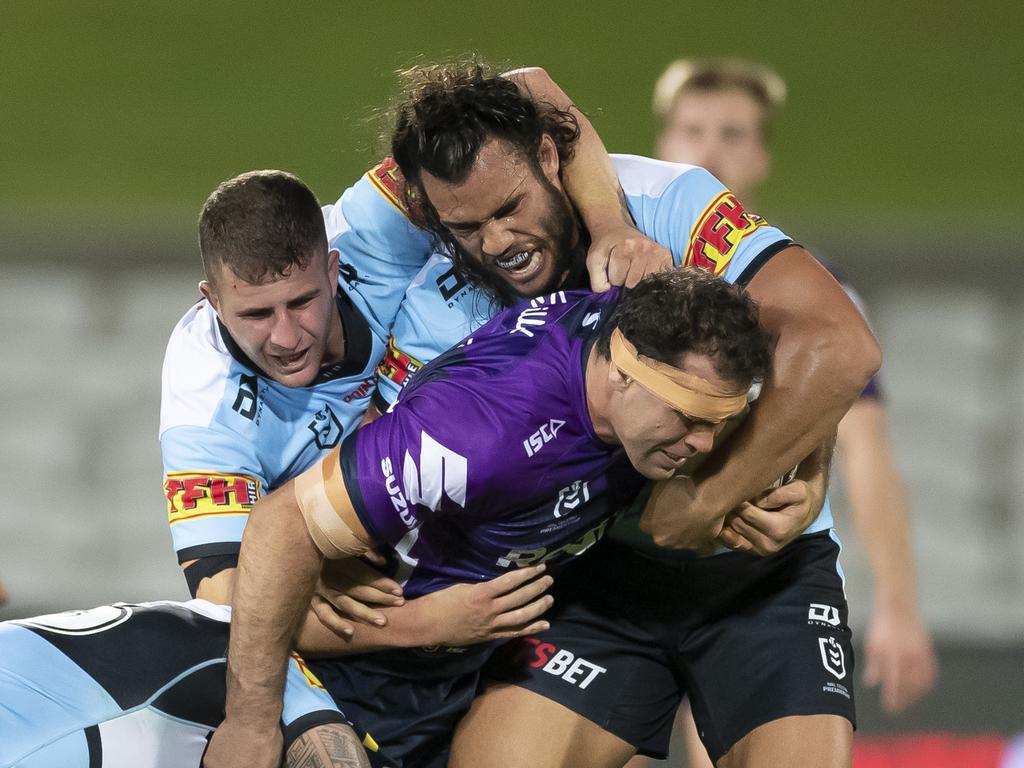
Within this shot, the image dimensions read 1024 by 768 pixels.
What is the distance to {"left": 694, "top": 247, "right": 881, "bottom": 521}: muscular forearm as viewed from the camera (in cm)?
282

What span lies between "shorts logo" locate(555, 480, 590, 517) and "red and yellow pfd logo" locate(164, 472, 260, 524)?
2.63 feet

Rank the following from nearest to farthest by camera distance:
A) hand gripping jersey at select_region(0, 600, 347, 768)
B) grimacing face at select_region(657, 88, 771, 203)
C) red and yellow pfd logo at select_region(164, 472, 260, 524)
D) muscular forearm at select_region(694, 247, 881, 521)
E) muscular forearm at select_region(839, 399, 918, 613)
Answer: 1. hand gripping jersey at select_region(0, 600, 347, 768)
2. muscular forearm at select_region(694, 247, 881, 521)
3. red and yellow pfd logo at select_region(164, 472, 260, 524)
4. muscular forearm at select_region(839, 399, 918, 613)
5. grimacing face at select_region(657, 88, 771, 203)

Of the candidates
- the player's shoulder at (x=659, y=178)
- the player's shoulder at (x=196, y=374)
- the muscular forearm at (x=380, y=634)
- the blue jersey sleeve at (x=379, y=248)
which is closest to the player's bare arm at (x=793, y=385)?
the player's shoulder at (x=659, y=178)

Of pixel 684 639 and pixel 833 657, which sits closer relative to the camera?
pixel 833 657

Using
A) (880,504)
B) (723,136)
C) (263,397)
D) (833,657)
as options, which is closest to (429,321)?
(263,397)

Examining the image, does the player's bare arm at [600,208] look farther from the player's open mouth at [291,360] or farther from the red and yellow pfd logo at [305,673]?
the red and yellow pfd logo at [305,673]

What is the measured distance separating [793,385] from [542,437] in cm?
51

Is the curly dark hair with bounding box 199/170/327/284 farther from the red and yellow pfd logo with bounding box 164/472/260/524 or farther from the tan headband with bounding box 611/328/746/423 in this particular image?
the tan headband with bounding box 611/328/746/423

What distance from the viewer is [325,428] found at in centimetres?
348

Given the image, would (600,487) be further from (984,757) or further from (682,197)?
(984,757)

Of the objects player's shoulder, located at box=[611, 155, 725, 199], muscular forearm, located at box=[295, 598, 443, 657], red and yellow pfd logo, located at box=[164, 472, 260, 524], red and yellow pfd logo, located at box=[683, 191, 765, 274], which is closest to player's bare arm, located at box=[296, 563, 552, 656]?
muscular forearm, located at box=[295, 598, 443, 657]

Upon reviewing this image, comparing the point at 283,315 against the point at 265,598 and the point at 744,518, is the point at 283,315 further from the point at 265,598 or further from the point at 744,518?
the point at 744,518

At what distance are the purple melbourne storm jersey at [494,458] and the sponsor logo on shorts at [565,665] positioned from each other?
1.51 ft

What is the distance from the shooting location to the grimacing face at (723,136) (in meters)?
Answer: 5.41
